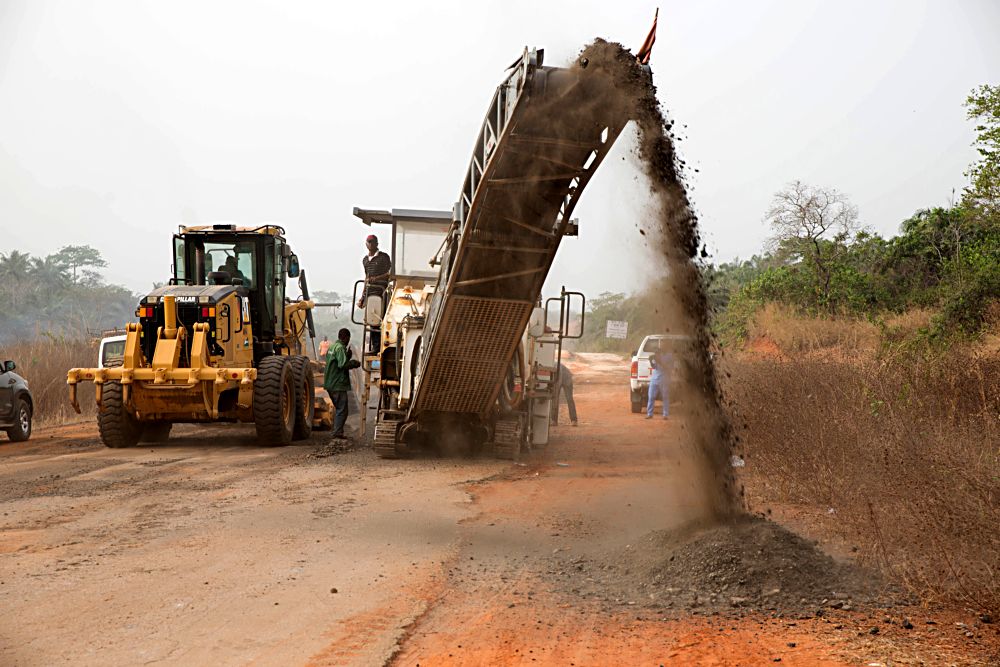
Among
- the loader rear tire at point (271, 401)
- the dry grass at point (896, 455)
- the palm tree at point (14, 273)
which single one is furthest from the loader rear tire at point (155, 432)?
the palm tree at point (14, 273)

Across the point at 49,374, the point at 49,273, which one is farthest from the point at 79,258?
the point at 49,374

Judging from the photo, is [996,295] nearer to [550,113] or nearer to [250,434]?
[550,113]

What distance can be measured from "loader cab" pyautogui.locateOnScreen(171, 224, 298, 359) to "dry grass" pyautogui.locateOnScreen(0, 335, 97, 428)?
7.64 metres

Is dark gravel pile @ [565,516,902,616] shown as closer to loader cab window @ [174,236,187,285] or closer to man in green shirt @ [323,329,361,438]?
man in green shirt @ [323,329,361,438]

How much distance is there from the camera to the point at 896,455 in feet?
24.7

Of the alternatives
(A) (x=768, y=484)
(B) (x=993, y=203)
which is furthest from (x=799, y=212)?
(A) (x=768, y=484)

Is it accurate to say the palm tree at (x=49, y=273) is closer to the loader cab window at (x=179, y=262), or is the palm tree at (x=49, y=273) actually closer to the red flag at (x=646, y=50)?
the loader cab window at (x=179, y=262)

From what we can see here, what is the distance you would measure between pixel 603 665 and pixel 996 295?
1383 centimetres

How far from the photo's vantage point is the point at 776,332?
2525 centimetres

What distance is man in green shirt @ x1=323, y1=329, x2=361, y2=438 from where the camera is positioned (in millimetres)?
15320

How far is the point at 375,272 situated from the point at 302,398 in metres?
2.57

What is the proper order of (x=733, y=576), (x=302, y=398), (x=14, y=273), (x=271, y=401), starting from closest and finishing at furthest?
(x=733, y=576) < (x=271, y=401) < (x=302, y=398) < (x=14, y=273)

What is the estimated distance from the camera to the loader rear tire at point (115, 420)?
47.2 feet

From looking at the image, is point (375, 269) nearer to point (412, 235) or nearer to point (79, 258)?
point (412, 235)
